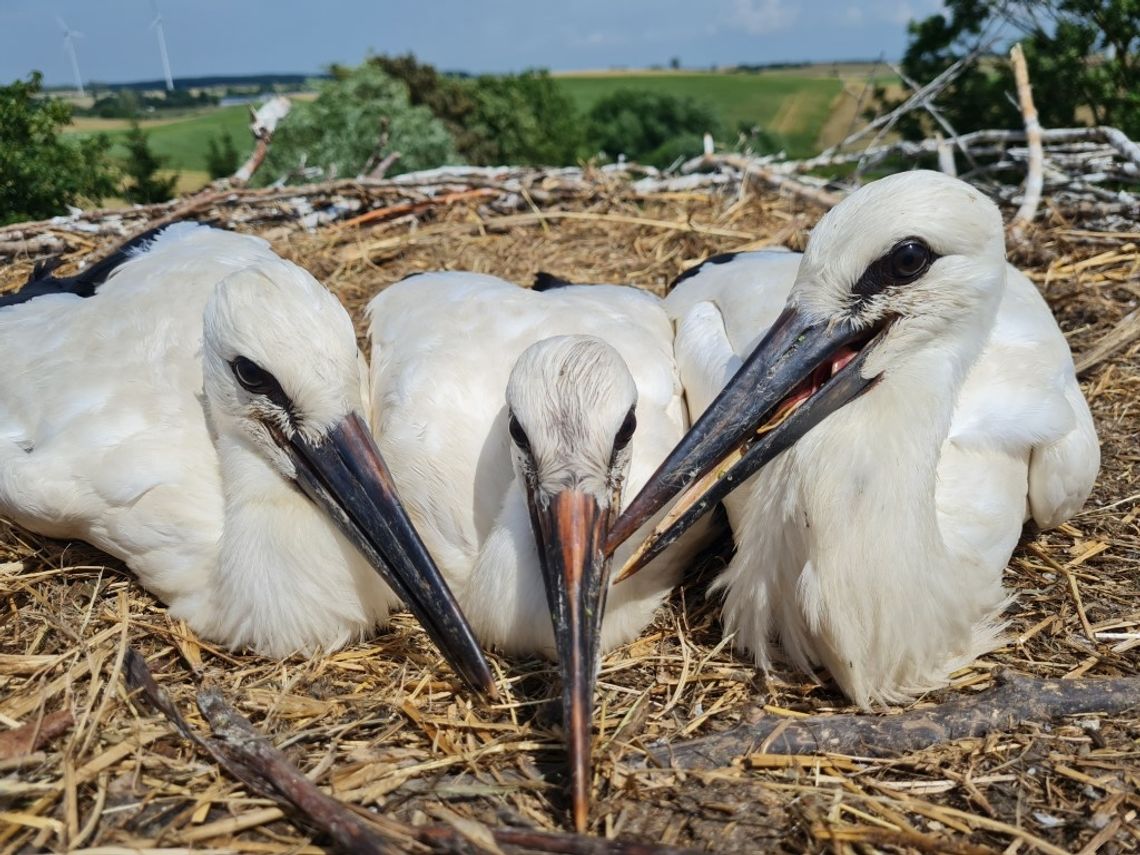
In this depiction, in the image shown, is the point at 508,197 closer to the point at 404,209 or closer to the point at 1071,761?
the point at 404,209

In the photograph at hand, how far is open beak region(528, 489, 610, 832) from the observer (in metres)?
1.70

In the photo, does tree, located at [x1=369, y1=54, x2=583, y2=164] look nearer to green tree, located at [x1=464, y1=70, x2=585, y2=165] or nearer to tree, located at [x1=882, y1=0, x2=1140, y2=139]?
green tree, located at [x1=464, y1=70, x2=585, y2=165]

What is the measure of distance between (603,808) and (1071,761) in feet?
3.05

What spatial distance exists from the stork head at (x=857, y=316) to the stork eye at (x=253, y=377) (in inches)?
33.3

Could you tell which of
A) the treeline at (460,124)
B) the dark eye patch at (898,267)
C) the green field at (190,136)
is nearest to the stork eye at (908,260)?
the dark eye patch at (898,267)

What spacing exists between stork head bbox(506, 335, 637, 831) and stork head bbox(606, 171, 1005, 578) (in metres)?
0.11

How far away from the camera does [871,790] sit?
5.91ft

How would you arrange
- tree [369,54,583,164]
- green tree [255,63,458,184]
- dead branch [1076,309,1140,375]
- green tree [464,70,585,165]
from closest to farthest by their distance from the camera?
dead branch [1076,309,1140,375], green tree [255,63,458,184], tree [369,54,583,164], green tree [464,70,585,165]

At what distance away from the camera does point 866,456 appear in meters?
1.97

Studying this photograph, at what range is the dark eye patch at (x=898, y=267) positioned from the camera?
6.28 ft

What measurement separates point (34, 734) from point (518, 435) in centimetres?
110

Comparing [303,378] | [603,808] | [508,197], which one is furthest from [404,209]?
[603,808]

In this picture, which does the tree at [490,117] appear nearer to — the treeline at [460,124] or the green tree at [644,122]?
the treeline at [460,124]

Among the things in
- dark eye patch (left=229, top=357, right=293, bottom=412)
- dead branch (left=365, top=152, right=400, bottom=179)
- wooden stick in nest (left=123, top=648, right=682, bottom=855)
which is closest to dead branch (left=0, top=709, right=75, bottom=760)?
wooden stick in nest (left=123, top=648, right=682, bottom=855)
